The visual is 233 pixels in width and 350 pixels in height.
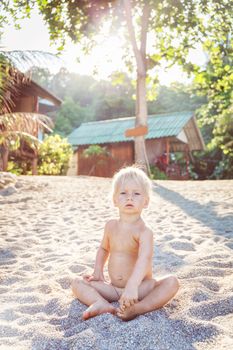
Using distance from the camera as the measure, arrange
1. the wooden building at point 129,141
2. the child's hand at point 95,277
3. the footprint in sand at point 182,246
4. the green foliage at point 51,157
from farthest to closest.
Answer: the wooden building at point 129,141 → the green foliage at point 51,157 → the footprint in sand at point 182,246 → the child's hand at point 95,277

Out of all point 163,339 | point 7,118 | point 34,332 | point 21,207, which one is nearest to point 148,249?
point 163,339

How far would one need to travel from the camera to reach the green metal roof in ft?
74.9

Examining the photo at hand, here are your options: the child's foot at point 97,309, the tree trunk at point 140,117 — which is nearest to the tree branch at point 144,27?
the tree trunk at point 140,117

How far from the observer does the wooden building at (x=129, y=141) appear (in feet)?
71.8

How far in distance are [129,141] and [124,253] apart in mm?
20791

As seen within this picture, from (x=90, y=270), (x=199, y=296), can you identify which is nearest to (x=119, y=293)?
(x=199, y=296)

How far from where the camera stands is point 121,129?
24359 millimetres

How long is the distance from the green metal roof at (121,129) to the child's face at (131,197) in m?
19.8

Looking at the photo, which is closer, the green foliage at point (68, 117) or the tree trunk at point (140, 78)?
the tree trunk at point (140, 78)

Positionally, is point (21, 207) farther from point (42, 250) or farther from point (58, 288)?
point (58, 288)

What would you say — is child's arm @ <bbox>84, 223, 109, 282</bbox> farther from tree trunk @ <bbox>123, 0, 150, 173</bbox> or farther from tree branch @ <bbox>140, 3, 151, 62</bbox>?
tree branch @ <bbox>140, 3, 151, 62</bbox>

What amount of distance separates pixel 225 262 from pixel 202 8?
41.4 ft

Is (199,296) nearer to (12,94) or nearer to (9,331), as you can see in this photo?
(9,331)

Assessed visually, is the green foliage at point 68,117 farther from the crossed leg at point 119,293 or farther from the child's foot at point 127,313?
the child's foot at point 127,313
